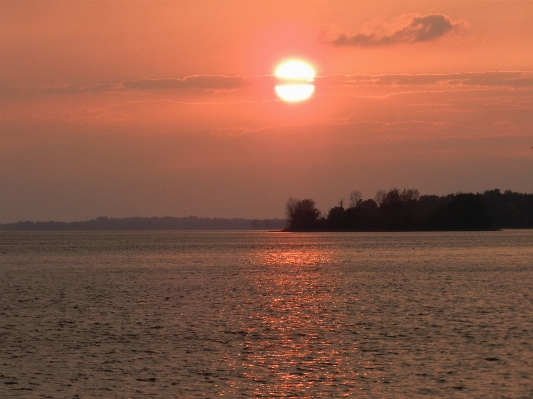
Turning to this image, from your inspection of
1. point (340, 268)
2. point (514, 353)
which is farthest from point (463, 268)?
point (514, 353)

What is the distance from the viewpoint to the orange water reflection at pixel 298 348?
26.2 meters

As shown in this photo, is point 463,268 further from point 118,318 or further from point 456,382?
point 456,382

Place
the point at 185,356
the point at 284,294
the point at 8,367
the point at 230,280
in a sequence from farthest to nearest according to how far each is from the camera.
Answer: the point at 230,280
the point at 284,294
the point at 185,356
the point at 8,367

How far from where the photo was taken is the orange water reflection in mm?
26250

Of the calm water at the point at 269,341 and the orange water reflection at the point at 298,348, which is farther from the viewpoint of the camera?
the calm water at the point at 269,341

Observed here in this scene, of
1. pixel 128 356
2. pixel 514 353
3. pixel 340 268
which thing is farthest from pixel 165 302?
pixel 340 268

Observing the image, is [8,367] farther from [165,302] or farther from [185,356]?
[165,302]

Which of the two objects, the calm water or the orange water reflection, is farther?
the calm water

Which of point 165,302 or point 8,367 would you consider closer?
point 8,367

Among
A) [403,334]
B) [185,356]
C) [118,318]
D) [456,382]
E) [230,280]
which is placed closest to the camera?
[456,382]

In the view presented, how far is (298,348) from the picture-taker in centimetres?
3350

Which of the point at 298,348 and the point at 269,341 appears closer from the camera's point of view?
the point at 298,348

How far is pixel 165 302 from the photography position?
55406 millimetres

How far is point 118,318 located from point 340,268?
59.2m
